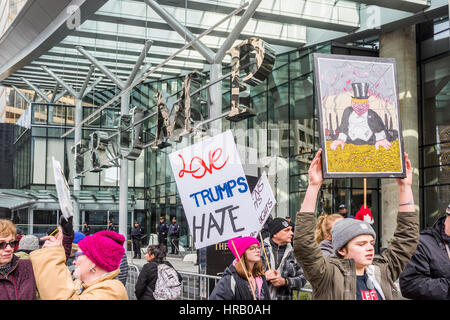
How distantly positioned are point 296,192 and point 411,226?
819 inches

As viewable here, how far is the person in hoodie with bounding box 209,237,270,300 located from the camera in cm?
465

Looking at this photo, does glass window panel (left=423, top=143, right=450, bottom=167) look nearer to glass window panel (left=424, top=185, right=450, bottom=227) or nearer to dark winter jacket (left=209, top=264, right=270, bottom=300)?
glass window panel (left=424, top=185, right=450, bottom=227)

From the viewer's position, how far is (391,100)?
169 inches

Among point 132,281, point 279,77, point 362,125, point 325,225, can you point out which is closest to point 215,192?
point 325,225

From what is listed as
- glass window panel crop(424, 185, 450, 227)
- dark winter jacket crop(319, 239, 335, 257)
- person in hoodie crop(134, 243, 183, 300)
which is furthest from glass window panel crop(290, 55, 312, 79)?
dark winter jacket crop(319, 239, 335, 257)

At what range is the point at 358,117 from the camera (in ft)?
13.5

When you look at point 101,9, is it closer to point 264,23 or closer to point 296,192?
point 264,23

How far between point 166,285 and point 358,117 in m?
3.73

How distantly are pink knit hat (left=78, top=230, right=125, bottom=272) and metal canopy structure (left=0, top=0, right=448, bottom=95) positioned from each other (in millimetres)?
11576

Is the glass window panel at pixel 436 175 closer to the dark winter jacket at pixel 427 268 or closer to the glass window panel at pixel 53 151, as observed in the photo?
the dark winter jacket at pixel 427 268

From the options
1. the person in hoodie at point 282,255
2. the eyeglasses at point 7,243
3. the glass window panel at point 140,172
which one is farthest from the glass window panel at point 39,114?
the eyeglasses at point 7,243
